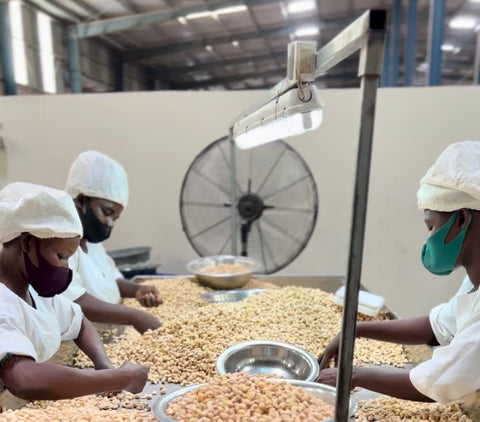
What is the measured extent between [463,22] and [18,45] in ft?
20.8

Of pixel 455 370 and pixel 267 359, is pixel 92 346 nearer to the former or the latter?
pixel 267 359

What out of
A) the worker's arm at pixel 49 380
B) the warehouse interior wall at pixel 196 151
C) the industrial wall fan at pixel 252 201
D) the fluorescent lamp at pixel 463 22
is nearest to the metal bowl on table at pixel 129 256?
the warehouse interior wall at pixel 196 151

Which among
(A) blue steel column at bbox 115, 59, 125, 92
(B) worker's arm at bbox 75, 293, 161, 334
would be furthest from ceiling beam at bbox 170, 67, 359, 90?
(B) worker's arm at bbox 75, 293, 161, 334

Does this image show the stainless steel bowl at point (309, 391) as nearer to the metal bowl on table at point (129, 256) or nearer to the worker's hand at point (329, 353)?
the worker's hand at point (329, 353)

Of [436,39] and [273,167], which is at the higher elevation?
[436,39]

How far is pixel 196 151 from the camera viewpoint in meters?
3.70

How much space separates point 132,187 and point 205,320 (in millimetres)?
2377

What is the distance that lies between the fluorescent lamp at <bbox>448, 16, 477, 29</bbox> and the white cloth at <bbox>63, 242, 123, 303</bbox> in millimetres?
6472

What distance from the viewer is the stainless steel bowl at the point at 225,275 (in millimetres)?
2266

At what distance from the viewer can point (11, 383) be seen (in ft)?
3.18

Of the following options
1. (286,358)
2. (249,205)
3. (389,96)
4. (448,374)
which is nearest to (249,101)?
(389,96)

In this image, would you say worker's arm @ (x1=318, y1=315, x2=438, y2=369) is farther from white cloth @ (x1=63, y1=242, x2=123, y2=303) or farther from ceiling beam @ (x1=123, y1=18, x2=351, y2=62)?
ceiling beam @ (x1=123, y1=18, x2=351, y2=62)

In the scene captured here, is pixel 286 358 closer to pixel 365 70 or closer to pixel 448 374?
pixel 448 374

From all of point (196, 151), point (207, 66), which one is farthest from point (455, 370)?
point (207, 66)
